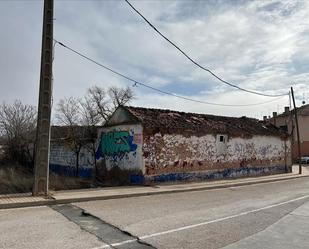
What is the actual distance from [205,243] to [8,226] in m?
4.36

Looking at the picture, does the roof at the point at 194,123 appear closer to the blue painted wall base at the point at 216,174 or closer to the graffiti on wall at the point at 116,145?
the graffiti on wall at the point at 116,145

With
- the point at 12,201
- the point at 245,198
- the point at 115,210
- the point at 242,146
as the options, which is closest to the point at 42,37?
the point at 12,201

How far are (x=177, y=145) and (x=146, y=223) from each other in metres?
12.0

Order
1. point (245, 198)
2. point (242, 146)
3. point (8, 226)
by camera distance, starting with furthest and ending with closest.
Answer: point (242, 146) → point (245, 198) → point (8, 226)

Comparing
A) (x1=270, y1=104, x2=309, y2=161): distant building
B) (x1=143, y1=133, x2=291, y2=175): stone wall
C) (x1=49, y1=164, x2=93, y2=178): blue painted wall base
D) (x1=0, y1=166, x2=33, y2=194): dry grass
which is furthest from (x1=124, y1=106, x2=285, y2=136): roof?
(x1=270, y1=104, x2=309, y2=161): distant building

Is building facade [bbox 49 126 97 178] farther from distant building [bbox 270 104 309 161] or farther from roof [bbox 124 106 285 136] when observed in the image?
distant building [bbox 270 104 309 161]

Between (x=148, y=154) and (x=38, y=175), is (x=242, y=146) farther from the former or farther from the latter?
(x=38, y=175)

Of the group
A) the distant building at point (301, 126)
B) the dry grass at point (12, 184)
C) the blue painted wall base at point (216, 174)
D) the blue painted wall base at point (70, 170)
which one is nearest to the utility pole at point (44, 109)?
the dry grass at point (12, 184)

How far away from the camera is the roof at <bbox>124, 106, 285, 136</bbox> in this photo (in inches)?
805

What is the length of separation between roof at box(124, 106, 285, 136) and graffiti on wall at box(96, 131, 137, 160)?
1.23 metres

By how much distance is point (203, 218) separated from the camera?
10125 millimetres

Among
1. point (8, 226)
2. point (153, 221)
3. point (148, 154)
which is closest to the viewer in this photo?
point (8, 226)

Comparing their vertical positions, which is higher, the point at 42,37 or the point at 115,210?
the point at 42,37

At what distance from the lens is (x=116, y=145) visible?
2116 centimetres
